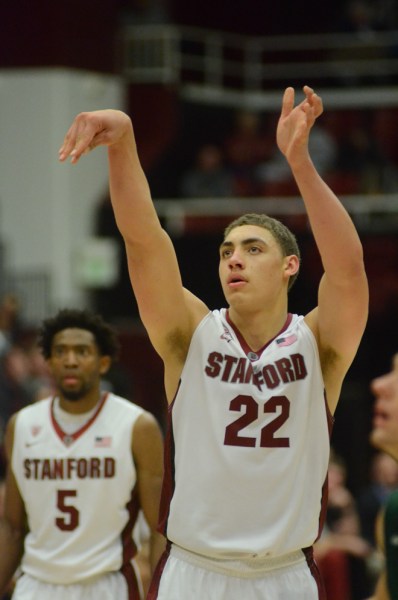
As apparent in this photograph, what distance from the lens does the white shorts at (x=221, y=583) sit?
5.54m

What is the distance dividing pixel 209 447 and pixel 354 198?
39.7 feet

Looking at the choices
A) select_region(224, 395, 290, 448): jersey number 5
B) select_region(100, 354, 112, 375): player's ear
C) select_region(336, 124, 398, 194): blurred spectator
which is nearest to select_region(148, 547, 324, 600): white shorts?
select_region(224, 395, 290, 448): jersey number 5

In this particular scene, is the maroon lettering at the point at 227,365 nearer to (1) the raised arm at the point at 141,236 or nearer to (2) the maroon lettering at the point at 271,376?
(2) the maroon lettering at the point at 271,376

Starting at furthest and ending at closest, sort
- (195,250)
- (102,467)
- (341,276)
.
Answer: (195,250)
(102,467)
(341,276)

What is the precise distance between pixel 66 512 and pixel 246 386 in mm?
2030

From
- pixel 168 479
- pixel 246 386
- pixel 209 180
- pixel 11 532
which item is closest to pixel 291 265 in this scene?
pixel 246 386

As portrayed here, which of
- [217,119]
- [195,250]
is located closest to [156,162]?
[217,119]

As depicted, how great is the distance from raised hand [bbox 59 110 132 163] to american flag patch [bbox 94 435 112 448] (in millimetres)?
2327

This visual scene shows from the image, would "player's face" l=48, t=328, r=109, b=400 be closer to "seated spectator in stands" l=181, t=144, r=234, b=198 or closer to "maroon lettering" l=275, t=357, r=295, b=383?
"maroon lettering" l=275, t=357, r=295, b=383

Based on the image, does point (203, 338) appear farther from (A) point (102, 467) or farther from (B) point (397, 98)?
(B) point (397, 98)

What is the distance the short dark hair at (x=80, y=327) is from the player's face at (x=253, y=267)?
2171 millimetres

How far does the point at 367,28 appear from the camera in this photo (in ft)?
66.3

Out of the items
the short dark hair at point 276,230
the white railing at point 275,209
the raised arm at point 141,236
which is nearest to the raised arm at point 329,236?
the short dark hair at point 276,230

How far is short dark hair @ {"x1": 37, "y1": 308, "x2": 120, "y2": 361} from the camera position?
768 cm
